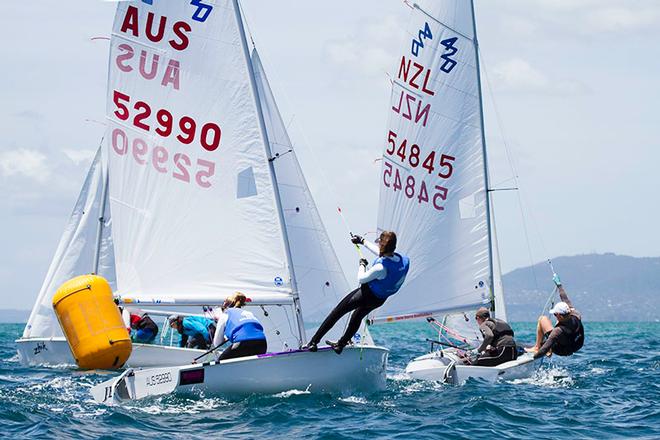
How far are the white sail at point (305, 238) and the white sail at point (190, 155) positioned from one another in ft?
5.76

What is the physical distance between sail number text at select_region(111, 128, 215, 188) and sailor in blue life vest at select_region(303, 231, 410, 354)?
2.72 m

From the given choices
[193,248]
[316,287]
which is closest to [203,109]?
[193,248]

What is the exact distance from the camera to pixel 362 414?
43.4 ft

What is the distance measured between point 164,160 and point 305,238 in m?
2.85

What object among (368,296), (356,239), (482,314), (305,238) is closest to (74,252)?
(305,238)

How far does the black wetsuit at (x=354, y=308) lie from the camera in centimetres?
1395

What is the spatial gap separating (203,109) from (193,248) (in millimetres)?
1871

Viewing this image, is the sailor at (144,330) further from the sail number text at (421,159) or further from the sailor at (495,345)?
the sailor at (495,345)

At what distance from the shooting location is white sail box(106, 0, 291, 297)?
1526 cm

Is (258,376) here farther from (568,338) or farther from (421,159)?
(421,159)

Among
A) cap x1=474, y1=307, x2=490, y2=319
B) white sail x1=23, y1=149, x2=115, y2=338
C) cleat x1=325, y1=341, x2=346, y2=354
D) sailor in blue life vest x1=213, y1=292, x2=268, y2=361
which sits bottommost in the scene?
cleat x1=325, y1=341, x2=346, y2=354

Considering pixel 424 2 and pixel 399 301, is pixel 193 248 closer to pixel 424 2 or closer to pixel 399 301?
pixel 399 301

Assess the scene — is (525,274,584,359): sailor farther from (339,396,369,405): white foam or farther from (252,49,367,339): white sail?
(339,396,369,405): white foam

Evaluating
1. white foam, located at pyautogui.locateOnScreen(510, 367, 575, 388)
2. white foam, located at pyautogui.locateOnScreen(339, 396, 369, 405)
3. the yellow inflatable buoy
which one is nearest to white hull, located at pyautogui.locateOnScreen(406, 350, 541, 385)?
white foam, located at pyautogui.locateOnScreen(510, 367, 575, 388)
